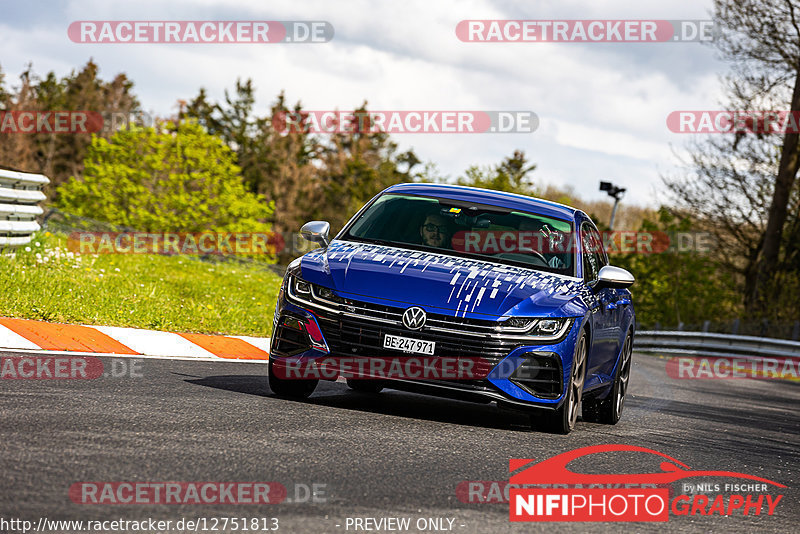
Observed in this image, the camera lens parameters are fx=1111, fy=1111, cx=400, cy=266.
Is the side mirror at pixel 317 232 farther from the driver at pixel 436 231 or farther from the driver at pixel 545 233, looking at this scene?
the driver at pixel 545 233

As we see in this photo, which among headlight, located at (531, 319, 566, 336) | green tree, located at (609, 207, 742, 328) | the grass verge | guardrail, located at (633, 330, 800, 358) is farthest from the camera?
green tree, located at (609, 207, 742, 328)

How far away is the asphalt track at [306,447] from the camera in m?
4.68

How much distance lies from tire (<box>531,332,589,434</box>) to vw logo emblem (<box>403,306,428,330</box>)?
1132mm

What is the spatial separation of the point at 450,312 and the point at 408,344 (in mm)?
→ 347

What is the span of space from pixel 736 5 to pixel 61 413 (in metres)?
33.3

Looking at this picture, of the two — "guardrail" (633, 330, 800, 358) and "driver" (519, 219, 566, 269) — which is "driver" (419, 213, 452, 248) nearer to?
"driver" (519, 219, 566, 269)

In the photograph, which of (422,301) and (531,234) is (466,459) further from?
(531,234)

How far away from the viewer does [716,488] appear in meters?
6.40

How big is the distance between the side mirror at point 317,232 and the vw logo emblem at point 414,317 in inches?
55.2

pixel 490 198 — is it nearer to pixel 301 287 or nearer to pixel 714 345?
pixel 301 287

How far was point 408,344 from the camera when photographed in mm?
7293

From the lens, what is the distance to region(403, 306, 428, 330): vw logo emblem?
7281 mm

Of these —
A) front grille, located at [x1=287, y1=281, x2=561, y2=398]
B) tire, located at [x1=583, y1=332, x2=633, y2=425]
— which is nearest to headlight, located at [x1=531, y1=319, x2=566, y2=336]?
front grille, located at [x1=287, y1=281, x2=561, y2=398]

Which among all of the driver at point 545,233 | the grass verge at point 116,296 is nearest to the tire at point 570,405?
the driver at point 545,233
